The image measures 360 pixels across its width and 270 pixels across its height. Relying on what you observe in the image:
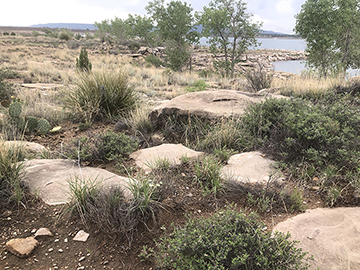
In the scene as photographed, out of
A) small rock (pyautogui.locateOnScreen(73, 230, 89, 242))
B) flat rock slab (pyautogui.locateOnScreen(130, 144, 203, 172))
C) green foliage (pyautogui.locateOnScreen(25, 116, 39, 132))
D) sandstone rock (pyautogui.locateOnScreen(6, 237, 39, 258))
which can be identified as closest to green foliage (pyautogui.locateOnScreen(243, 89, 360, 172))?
flat rock slab (pyautogui.locateOnScreen(130, 144, 203, 172))

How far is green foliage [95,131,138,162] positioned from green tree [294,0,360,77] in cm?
1332

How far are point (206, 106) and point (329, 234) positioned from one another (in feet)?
11.2

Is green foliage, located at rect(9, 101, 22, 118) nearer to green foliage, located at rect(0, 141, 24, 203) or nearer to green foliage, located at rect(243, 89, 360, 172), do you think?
green foliage, located at rect(0, 141, 24, 203)

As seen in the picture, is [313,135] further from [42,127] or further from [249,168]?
[42,127]

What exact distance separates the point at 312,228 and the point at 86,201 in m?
2.14

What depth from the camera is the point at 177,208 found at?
2.59 metres

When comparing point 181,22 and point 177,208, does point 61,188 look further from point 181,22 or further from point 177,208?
point 181,22

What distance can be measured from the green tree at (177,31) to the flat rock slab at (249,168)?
55.5 ft

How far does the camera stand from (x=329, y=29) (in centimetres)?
1461

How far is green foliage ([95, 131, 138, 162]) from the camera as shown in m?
3.67

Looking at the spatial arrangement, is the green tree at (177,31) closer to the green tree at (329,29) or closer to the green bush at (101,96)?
the green tree at (329,29)

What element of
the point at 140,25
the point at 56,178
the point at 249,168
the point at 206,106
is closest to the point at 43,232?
the point at 56,178

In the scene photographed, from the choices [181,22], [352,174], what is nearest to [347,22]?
[181,22]

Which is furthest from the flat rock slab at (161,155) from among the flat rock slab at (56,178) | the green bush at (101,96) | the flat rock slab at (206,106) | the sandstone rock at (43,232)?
the green bush at (101,96)
